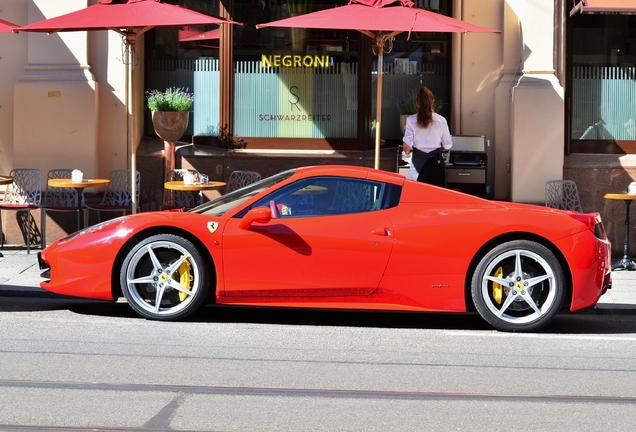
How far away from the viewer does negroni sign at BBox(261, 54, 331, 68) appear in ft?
44.0

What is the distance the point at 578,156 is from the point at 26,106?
7375mm

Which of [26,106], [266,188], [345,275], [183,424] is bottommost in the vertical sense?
[183,424]

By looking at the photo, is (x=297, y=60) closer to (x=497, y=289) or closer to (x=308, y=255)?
(x=308, y=255)

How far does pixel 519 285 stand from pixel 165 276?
9.23 ft

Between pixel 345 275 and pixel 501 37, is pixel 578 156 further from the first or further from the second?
pixel 345 275

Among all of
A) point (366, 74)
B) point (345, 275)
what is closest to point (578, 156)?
point (366, 74)

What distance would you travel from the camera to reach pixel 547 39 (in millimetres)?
12531

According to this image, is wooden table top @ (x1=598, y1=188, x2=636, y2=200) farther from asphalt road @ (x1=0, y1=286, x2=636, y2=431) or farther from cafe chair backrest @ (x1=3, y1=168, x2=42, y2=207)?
cafe chair backrest @ (x1=3, y1=168, x2=42, y2=207)

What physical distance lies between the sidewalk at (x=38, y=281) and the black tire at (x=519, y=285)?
5.00 feet

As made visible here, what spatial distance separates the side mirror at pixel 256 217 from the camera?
7547 mm

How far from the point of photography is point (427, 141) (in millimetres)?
11000

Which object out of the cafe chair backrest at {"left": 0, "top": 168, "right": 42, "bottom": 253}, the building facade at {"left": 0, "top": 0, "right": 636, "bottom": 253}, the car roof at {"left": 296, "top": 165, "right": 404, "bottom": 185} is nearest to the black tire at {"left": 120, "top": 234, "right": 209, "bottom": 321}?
the car roof at {"left": 296, "top": 165, "right": 404, "bottom": 185}

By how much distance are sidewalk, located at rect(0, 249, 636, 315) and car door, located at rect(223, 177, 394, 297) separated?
2.62m

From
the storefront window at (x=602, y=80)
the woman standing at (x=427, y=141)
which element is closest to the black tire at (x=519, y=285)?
the woman standing at (x=427, y=141)
